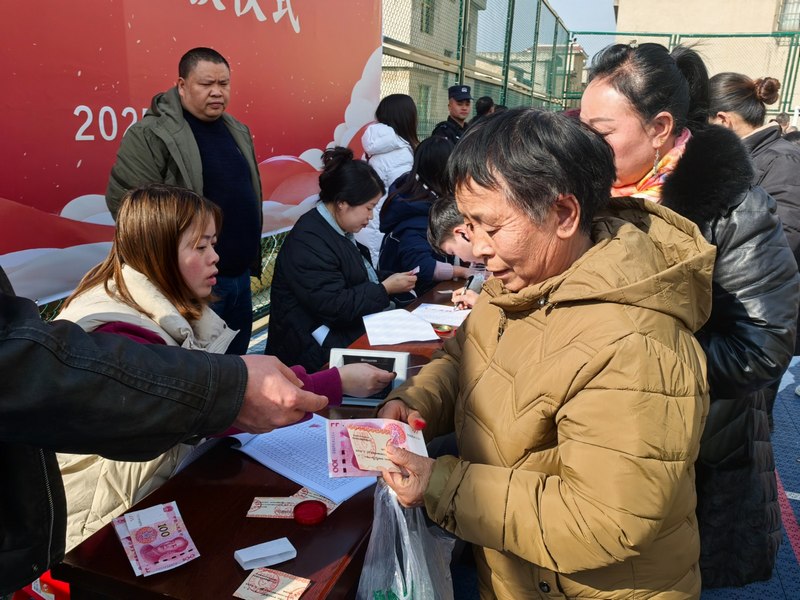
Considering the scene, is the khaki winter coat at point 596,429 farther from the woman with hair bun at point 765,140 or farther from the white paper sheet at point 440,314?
the woman with hair bun at point 765,140

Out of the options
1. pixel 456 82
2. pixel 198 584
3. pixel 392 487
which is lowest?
pixel 198 584

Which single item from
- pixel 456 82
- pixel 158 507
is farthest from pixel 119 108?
pixel 456 82

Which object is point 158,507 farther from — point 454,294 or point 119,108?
point 119,108

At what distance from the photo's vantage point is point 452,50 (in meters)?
7.50

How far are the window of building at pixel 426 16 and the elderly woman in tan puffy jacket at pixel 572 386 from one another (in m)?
6.34

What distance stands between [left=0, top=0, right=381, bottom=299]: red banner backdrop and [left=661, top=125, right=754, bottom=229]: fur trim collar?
2411 millimetres

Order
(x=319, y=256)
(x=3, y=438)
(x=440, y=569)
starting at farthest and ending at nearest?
(x=319, y=256), (x=440, y=569), (x=3, y=438)

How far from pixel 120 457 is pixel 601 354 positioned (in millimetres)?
868

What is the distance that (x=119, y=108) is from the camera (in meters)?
2.89

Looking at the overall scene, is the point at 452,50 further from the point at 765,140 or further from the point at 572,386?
the point at 572,386

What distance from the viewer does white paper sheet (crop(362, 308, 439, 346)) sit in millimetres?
2418

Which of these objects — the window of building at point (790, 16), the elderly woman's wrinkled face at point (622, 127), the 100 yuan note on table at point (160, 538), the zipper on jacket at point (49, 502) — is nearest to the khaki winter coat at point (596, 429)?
the elderly woman's wrinkled face at point (622, 127)

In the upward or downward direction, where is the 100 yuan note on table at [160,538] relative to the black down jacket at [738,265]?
downward

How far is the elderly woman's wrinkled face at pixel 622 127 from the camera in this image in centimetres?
158
